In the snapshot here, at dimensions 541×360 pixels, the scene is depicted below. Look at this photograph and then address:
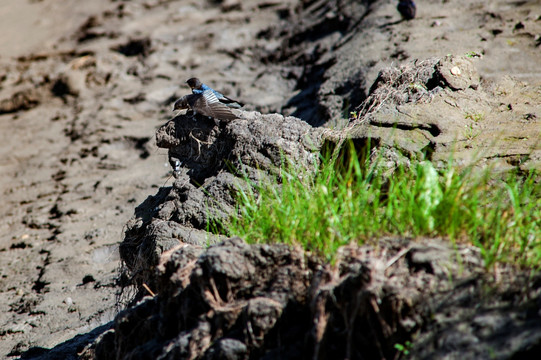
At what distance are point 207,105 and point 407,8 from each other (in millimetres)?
3231

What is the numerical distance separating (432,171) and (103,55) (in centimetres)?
702

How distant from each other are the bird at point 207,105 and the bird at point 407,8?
3.13 metres

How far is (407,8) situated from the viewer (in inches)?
234

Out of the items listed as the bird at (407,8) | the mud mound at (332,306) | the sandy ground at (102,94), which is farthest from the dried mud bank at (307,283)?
the bird at (407,8)

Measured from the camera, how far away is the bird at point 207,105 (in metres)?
3.76

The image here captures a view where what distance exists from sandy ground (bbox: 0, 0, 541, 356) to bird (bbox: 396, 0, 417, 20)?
116mm

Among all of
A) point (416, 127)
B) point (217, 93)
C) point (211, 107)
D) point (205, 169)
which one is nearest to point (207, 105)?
point (211, 107)

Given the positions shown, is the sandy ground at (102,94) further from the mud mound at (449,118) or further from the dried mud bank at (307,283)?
the dried mud bank at (307,283)

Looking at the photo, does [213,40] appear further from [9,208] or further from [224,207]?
[224,207]

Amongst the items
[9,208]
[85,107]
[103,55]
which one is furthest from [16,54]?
[9,208]

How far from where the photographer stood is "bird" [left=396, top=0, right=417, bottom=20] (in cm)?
593

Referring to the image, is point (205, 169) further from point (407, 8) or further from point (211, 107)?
point (407, 8)

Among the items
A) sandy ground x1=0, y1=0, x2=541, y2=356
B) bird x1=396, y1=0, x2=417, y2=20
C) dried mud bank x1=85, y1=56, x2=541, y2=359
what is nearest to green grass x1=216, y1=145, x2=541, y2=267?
dried mud bank x1=85, y1=56, x2=541, y2=359

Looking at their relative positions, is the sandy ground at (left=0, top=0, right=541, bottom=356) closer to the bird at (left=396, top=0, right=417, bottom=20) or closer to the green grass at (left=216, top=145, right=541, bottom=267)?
the bird at (left=396, top=0, right=417, bottom=20)
